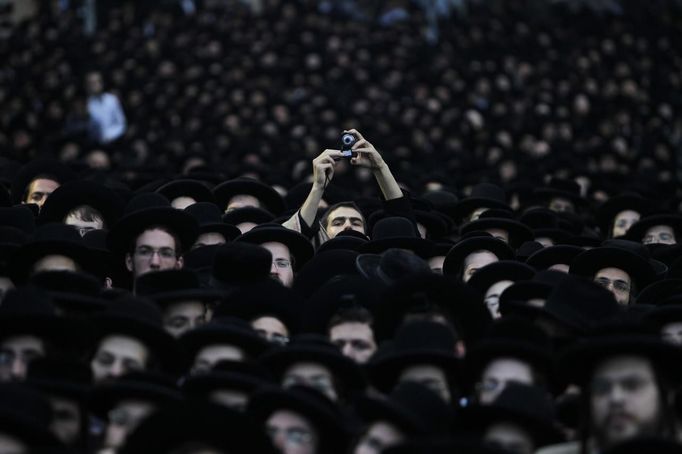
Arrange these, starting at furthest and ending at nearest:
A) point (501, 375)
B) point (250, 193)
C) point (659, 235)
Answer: point (659, 235), point (250, 193), point (501, 375)

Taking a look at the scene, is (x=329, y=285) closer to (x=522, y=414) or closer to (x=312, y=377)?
(x=312, y=377)

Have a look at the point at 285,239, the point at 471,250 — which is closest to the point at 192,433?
the point at 285,239

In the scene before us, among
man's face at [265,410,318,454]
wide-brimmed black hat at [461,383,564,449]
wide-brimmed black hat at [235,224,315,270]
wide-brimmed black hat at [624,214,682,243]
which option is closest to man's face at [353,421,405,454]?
man's face at [265,410,318,454]

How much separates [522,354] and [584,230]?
16.1ft

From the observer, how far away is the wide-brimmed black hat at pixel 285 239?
332 inches

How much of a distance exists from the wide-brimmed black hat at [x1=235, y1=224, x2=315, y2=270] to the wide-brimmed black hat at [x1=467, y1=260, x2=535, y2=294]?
4.21ft

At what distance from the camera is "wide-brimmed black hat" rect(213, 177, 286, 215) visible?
400 inches

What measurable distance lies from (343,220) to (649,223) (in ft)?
9.12

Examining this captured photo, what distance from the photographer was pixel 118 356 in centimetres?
638

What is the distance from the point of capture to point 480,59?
20.5m

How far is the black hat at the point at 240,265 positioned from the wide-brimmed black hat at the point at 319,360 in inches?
54.1

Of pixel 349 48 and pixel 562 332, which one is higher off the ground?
pixel 349 48

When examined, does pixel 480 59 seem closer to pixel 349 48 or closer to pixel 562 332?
pixel 349 48

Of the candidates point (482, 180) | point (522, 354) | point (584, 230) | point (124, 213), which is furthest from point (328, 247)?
point (482, 180)
